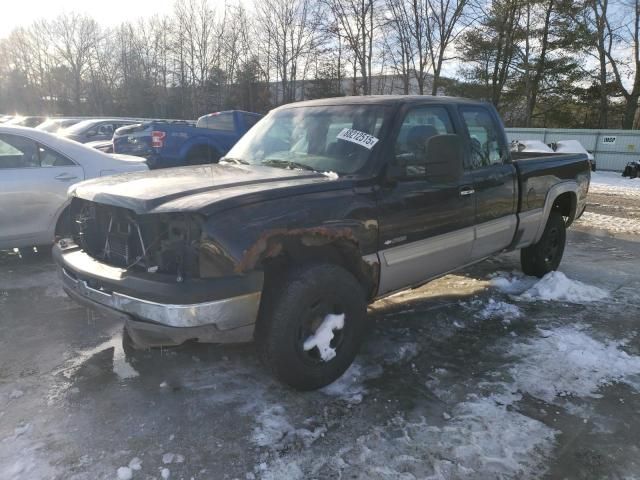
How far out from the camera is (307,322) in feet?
10.1

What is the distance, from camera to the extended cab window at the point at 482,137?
4434 mm

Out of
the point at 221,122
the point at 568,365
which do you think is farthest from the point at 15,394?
the point at 221,122

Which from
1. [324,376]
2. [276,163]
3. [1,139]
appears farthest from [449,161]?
[1,139]

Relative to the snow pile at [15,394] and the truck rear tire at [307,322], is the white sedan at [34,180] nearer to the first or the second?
the snow pile at [15,394]

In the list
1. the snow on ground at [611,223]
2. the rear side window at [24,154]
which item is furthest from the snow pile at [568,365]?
the snow on ground at [611,223]

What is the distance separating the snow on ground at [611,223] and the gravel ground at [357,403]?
16.0 feet

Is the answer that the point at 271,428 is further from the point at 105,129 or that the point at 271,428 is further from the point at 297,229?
the point at 105,129

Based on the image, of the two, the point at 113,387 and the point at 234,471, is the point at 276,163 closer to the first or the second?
the point at 113,387

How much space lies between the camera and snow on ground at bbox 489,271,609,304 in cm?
505

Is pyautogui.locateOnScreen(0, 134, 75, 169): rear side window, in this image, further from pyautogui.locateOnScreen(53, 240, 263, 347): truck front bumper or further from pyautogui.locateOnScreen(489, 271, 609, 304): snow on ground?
pyautogui.locateOnScreen(489, 271, 609, 304): snow on ground

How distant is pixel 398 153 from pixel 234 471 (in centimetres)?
236

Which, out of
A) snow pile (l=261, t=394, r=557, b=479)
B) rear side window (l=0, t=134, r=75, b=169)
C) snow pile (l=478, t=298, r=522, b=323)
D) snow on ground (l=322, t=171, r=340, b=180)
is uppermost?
rear side window (l=0, t=134, r=75, b=169)

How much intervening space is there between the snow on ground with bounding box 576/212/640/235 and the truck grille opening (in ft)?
28.0

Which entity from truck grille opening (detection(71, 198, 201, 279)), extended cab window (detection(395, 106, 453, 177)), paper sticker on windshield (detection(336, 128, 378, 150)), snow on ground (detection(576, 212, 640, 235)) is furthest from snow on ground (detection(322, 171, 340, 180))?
snow on ground (detection(576, 212, 640, 235))
